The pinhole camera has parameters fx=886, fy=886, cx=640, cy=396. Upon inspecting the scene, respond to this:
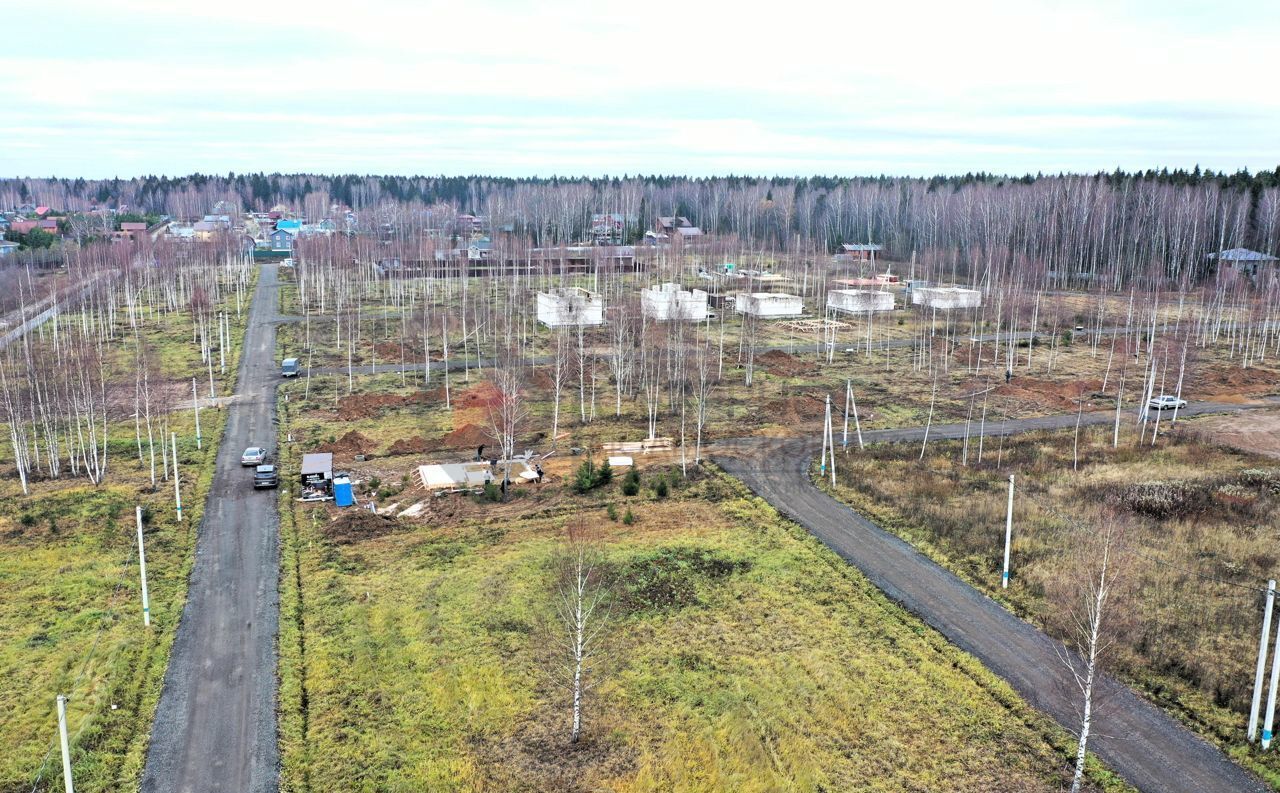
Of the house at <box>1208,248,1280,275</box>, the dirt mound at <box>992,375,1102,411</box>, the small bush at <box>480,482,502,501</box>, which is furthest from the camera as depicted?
the house at <box>1208,248,1280,275</box>

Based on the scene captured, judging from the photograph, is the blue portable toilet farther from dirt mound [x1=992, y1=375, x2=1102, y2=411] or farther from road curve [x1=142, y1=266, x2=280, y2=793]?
dirt mound [x1=992, y1=375, x2=1102, y2=411]

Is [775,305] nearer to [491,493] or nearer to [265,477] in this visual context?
[491,493]

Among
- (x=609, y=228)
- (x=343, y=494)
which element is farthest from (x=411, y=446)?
(x=609, y=228)

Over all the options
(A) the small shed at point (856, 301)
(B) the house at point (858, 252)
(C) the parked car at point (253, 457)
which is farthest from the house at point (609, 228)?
(C) the parked car at point (253, 457)

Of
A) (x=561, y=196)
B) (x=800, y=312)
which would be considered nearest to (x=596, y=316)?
(x=800, y=312)

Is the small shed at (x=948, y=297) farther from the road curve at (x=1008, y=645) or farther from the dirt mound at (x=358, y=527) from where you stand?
the dirt mound at (x=358, y=527)

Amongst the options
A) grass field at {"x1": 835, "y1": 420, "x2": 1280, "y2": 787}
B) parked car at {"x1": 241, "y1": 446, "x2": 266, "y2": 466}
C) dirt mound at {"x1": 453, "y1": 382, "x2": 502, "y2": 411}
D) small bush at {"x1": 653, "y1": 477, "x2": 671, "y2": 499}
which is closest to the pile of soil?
parked car at {"x1": 241, "y1": 446, "x2": 266, "y2": 466}
